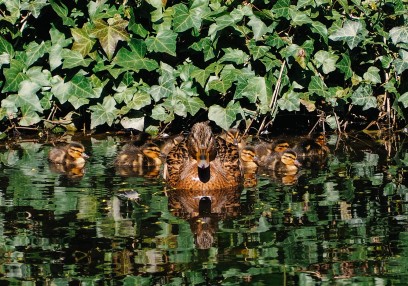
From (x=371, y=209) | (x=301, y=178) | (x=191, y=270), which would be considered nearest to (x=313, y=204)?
(x=371, y=209)

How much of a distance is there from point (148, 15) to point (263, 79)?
4.76ft

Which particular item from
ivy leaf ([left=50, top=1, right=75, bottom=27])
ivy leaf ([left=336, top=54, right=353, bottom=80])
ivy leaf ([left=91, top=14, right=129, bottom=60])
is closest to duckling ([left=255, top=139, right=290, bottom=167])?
ivy leaf ([left=336, top=54, right=353, bottom=80])

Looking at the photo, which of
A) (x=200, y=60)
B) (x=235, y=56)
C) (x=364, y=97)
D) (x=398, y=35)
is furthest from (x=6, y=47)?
(x=398, y=35)

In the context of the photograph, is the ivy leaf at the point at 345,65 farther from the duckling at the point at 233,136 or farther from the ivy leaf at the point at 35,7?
the ivy leaf at the point at 35,7

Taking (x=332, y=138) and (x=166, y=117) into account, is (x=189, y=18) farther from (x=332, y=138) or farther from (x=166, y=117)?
(x=332, y=138)

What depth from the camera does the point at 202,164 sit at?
29.0 ft

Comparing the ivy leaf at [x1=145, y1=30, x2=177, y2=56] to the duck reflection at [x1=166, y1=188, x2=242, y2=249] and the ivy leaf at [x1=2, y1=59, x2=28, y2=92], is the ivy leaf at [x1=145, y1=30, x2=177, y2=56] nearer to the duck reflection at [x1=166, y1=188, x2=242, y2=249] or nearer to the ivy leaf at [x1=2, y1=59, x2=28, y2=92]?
the ivy leaf at [x1=2, y1=59, x2=28, y2=92]

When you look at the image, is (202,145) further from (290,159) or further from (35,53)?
(35,53)

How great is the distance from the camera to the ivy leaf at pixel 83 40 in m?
11.3

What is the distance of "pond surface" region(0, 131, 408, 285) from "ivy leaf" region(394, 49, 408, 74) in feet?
5.08

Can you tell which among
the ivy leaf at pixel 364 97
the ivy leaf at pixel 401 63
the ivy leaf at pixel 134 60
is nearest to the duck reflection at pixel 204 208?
the ivy leaf at pixel 134 60

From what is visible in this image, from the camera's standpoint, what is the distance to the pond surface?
19.7 feet

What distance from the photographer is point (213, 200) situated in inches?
333

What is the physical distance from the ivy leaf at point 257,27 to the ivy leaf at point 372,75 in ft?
4.55
